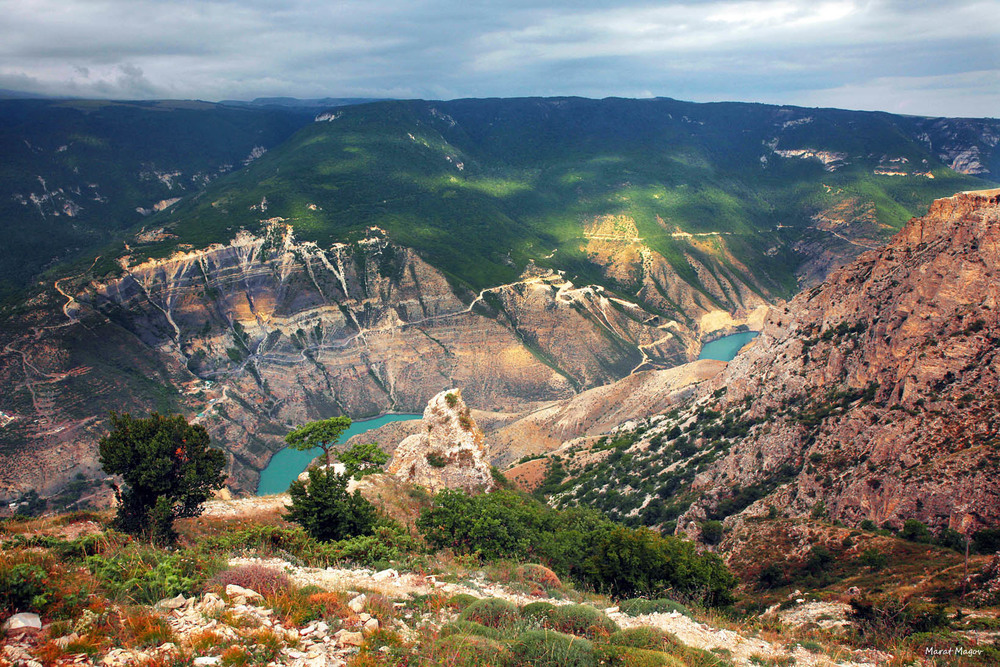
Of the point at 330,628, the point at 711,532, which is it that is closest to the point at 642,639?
the point at 330,628

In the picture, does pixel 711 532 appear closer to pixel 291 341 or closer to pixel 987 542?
pixel 987 542

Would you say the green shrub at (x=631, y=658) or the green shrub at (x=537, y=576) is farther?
the green shrub at (x=537, y=576)

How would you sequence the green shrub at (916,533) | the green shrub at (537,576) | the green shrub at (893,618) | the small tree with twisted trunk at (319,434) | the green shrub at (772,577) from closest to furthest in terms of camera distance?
the green shrub at (893,618)
the green shrub at (537,576)
the green shrub at (916,533)
the green shrub at (772,577)
the small tree with twisted trunk at (319,434)

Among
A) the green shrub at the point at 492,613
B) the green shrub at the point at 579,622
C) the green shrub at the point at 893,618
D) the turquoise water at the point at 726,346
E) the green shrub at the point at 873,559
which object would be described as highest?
the green shrub at the point at 492,613

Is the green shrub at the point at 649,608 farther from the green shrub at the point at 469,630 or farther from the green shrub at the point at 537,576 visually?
the green shrub at the point at 469,630

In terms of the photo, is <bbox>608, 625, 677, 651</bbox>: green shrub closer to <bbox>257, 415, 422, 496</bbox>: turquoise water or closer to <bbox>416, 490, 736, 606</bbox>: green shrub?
<bbox>416, 490, 736, 606</bbox>: green shrub

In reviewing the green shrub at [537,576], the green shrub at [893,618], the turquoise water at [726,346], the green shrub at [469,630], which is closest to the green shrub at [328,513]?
the green shrub at [537,576]

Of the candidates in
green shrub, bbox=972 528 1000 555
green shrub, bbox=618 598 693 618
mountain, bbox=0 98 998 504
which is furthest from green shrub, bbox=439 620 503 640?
mountain, bbox=0 98 998 504
